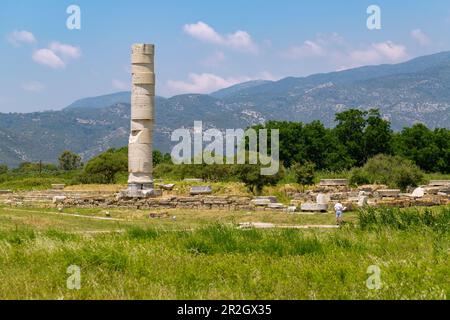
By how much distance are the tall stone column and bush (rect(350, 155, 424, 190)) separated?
51.1 feet

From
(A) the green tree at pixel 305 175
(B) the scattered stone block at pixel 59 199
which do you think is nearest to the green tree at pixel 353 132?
(A) the green tree at pixel 305 175

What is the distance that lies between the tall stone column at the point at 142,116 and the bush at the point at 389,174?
51.1 ft

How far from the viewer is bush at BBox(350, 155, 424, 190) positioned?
4453 centimetres

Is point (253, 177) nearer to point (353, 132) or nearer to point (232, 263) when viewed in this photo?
point (232, 263)

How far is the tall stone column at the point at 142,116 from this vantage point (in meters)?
39.5

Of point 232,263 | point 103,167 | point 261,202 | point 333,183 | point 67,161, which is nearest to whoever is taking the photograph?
point 232,263

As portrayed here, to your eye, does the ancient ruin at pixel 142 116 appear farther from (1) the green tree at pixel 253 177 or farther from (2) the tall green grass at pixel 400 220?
(2) the tall green grass at pixel 400 220

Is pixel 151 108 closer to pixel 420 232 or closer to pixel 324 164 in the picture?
pixel 420 232

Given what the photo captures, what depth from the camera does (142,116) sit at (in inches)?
1569

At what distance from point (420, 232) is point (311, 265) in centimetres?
560

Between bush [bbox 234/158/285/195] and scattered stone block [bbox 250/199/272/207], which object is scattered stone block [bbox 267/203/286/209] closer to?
scattered stone block [bbox 250/199/272/207]

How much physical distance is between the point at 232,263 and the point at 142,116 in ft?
87.0

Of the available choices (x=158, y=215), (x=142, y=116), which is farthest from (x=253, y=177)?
(x=158, y=215)
